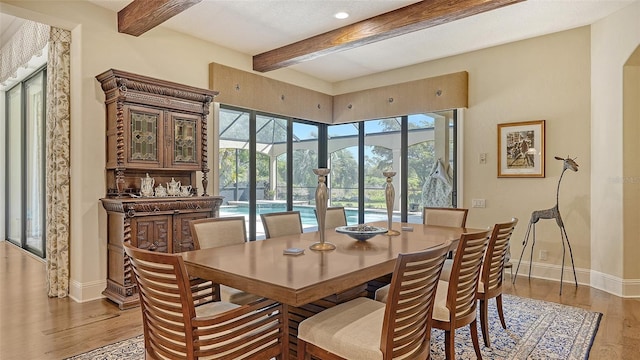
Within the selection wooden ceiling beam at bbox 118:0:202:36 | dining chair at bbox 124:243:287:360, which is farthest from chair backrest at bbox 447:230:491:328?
wooden ceiling beam at bbox 118:0:202:36

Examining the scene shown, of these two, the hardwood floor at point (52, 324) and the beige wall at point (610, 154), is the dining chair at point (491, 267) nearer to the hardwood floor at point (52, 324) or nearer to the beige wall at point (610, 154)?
the beige wall at point (610, 154)

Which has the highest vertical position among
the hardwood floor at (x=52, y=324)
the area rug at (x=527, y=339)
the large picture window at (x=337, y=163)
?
the large picture window at (x=337, y=163)

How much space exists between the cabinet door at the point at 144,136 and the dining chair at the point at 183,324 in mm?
2400

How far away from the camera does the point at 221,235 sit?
271 cm

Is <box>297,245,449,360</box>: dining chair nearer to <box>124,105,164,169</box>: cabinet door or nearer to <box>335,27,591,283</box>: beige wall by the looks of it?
Answer: <box>124,105,164,169</box>: cabinet door

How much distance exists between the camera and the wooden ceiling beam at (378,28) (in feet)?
10.9

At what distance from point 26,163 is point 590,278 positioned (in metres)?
8.14

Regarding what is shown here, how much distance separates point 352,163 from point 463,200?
2.11 metres

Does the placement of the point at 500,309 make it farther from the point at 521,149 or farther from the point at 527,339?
the point at 521,149

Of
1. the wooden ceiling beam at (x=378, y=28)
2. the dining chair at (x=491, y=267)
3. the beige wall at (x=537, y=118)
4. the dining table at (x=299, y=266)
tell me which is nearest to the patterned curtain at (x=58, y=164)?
the wooden ceiling beam at (x=378, y=28)

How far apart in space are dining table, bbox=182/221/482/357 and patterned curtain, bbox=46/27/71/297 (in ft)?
7.79

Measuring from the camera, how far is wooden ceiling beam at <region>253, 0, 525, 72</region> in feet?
10.9

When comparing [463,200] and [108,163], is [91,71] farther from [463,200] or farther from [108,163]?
[463,200]

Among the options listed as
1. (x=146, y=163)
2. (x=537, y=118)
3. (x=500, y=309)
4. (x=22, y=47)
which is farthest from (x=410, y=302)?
(x=22, y=47)
